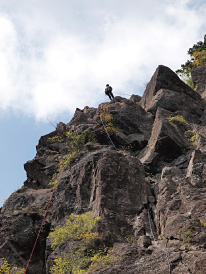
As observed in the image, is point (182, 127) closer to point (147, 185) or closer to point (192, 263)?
point (147, 185)

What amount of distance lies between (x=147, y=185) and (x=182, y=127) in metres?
7.15

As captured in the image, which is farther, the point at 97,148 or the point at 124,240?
the point at 97,148

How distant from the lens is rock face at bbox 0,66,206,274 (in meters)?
12.2

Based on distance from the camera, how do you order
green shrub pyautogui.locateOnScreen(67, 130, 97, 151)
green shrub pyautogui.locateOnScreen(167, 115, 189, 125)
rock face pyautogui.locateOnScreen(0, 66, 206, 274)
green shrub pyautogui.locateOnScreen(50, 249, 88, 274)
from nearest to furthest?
rock face pyautogui.locateOnScreen(0, 66, 206, 274) → green shrub pyautogui.locateOnScreen(50, 249, 88, 274) → green shrub pyautogui.locateOnScreen(167, 115, 189, 125) → green shrub pyautogui.locateOnScreen(67, 130, 97, 151)

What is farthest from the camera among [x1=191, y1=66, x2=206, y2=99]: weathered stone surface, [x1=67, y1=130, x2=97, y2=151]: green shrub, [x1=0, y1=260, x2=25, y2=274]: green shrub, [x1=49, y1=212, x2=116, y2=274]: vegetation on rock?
[x1=191, y1=66, x2=206, y2=99]: weathered stone surface

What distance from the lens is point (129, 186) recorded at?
17.6m

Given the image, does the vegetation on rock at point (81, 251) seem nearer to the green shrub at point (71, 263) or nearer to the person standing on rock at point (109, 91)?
the green shrub at point (71, 263)

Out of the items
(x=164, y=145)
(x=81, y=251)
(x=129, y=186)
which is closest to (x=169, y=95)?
(x=164, y=145)

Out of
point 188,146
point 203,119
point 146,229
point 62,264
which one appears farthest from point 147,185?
point 203,119

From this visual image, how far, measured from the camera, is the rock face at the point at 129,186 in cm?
1217

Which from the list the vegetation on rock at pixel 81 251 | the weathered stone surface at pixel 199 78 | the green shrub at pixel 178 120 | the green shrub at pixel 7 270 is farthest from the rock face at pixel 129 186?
the weathered stone surface at pixel 199 78

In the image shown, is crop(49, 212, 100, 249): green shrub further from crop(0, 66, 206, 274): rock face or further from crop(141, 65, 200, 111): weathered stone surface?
crop(141, 65, 200, 111): weathered stone surface

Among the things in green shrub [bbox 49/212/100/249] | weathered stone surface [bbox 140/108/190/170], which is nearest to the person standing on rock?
weathered stone surface [bbox 140/108/190/170]

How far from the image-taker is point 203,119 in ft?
85.1
